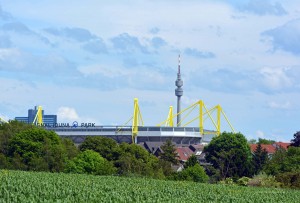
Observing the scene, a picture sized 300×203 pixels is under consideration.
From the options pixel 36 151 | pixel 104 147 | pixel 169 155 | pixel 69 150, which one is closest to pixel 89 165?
pixel 36 151

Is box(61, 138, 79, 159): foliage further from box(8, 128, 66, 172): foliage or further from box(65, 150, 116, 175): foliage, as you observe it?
box(65, 150, 116, 175): foliage

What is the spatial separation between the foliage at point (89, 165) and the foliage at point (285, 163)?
2185 cm

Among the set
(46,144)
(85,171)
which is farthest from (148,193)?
(46,144)

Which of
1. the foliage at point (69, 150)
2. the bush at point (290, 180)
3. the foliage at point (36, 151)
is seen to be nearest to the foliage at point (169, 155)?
the foliage at point (69, 150)

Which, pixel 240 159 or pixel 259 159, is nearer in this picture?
pixel 240 159

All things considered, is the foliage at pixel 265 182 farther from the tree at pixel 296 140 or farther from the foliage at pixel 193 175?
the tree at pixel 296 140

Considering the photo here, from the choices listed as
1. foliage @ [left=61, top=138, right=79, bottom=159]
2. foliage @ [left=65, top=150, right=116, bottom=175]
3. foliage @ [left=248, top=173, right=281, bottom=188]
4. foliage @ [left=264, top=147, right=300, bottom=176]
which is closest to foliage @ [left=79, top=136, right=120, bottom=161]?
foliage @ [left=61, top=138, right=79, bottom=159]

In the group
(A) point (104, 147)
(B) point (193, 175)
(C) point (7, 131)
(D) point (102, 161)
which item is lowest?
(B) point (193, 175)

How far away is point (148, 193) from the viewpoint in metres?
51.3

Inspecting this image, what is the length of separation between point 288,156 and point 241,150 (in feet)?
90.7

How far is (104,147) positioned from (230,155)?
2984cm

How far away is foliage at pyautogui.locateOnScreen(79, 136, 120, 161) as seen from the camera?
128375 mm

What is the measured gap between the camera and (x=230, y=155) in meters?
155

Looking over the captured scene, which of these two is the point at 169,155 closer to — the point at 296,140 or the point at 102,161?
the point at 296,140
